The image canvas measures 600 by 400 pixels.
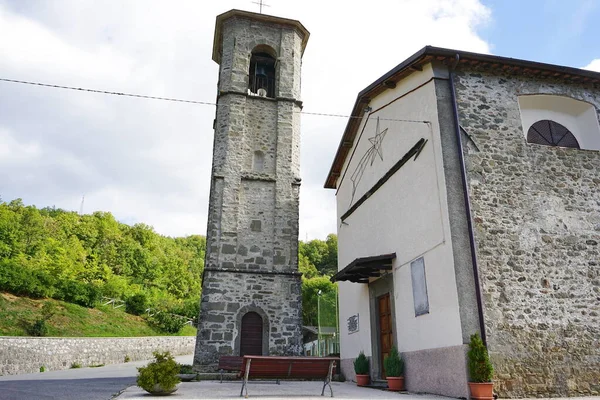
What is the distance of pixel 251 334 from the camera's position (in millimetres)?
13477

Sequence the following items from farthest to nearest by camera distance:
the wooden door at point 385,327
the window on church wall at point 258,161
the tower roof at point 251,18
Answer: the tower roof at point 251,18 → the window on church wall at point 258,161 → the wooden door at point 385,327

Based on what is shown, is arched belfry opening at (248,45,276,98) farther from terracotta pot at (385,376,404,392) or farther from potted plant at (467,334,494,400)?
potted plant at (467,334,494,400)

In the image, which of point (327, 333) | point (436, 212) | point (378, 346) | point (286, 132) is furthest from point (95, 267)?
point (436, 212)

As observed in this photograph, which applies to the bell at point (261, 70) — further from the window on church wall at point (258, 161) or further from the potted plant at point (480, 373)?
the potted plant at point (480, 373)

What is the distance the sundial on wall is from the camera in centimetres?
1080

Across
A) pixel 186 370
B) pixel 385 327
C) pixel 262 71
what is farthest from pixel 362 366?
pixel 262 71

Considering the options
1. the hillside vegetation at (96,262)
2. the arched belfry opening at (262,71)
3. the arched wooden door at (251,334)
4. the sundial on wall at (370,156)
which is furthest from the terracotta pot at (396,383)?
the hillside vegetation at (96,262)

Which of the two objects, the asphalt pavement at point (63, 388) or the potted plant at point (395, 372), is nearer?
the asphalt pavement at point (63, 388)

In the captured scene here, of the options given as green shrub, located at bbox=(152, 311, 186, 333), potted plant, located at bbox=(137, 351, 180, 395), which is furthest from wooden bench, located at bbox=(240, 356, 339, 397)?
green shrub, located at bbox=(152, 311, 186, 333)

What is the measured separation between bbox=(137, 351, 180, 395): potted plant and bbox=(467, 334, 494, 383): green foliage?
4399 millimetres

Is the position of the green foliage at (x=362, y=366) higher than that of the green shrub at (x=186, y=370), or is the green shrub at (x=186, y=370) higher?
the green foliage at (x=362, y=366)

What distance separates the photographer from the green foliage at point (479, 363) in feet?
20.2

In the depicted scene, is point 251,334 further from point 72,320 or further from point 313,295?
point 313,295

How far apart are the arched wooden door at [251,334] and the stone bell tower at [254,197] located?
0.10ft
